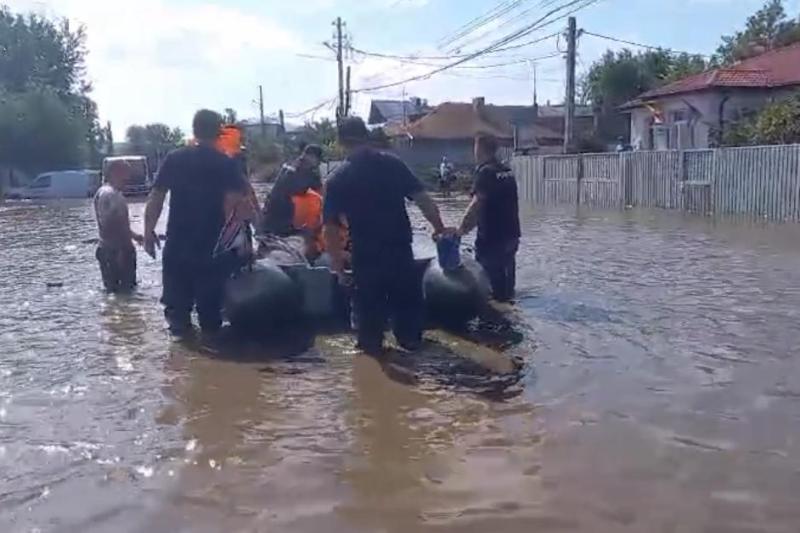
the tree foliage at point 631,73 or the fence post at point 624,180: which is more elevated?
the tree foliage at point 631,73

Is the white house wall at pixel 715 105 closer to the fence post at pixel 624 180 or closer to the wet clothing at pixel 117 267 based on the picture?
the fence post at pixel 624 180

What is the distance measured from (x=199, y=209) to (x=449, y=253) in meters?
1.91

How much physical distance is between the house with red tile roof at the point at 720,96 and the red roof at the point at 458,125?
2082 centimetres

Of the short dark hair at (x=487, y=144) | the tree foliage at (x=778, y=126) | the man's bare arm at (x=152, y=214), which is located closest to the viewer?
the man's bare arm at (x=152, y=214)

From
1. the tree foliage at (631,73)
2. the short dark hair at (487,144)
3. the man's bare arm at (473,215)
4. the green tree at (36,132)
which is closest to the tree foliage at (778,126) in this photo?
the short dark hair at (487,144)

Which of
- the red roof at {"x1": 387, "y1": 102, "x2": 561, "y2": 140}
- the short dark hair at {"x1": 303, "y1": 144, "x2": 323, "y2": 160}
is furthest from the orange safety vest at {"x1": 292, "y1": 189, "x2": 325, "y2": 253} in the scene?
the red roof at {"x1": 387, "y1": 102, "x2": 561, "y2": 140}

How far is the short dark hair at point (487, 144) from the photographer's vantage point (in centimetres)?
907

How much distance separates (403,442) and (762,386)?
231 cm

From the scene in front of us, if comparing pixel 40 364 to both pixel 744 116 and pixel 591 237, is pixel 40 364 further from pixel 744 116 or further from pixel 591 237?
pixel 744 116

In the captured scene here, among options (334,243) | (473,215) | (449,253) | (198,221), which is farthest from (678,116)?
(334,243)

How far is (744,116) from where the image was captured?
1232 inches

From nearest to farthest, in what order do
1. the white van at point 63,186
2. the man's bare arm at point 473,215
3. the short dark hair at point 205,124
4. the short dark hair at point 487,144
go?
1. the short dark hair at point 205,124
2. the man's bare arm at point 473,215
3. the short dark hair at point 487,144
4. the white van at point 63,186

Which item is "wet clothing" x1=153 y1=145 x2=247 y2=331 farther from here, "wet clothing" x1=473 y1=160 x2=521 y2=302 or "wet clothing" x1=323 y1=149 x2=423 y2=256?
"wet clothing" x1=473 y1=160 x2=521 y2=302

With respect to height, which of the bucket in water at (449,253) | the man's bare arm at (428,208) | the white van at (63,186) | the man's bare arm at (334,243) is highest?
the man's bare arm at (428,208)
